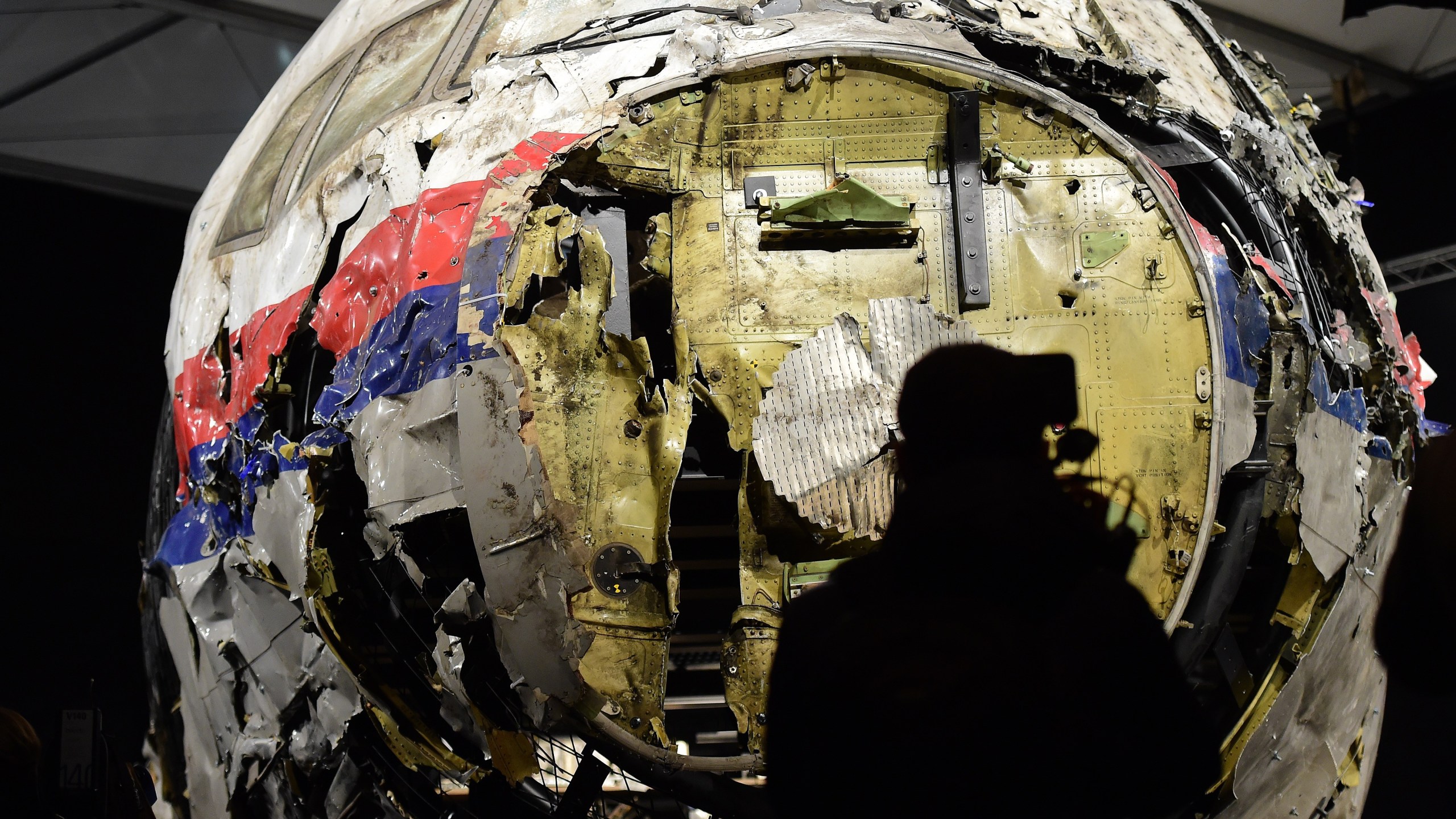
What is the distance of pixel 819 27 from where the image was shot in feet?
13.9

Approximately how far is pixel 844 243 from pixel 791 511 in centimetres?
107

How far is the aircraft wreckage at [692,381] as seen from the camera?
3705 millimetres

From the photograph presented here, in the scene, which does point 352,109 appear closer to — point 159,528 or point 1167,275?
point 159,528

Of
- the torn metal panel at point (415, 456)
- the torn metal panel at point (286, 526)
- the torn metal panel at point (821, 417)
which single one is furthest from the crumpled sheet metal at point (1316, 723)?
the torn metal panel at point (286, 526)

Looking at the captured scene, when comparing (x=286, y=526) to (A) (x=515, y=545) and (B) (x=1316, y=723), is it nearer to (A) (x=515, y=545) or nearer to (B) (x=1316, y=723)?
(A) (x=515, y=545)

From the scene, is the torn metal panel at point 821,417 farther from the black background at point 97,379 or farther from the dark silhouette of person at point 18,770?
the black background at point 97,379

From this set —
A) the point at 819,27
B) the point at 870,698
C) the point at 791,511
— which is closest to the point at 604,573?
the point at 791,511

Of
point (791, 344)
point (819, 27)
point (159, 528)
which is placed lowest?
point (159, 528)

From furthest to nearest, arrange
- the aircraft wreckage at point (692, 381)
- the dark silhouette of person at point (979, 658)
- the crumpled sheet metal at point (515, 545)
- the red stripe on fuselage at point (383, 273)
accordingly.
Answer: the red stripe on fuselage at point (383, 273)
the aircraft wreckage at point (692, 381)
the crumpled sheet metal at point (515, 545)
the dark silhouette of person at point (979, 658)

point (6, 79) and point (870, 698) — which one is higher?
point (6, 79)

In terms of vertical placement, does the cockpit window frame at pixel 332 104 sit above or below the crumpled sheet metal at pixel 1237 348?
above

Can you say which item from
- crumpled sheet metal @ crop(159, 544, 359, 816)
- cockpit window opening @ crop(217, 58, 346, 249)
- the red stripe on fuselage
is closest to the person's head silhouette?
the red stripe on fuselage

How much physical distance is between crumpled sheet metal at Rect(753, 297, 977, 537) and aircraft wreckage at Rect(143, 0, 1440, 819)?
0.01 m

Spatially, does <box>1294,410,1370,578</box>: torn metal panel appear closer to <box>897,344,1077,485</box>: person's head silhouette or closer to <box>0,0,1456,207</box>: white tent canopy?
<box>897,344,1077,485</box>: person's head silhouette
